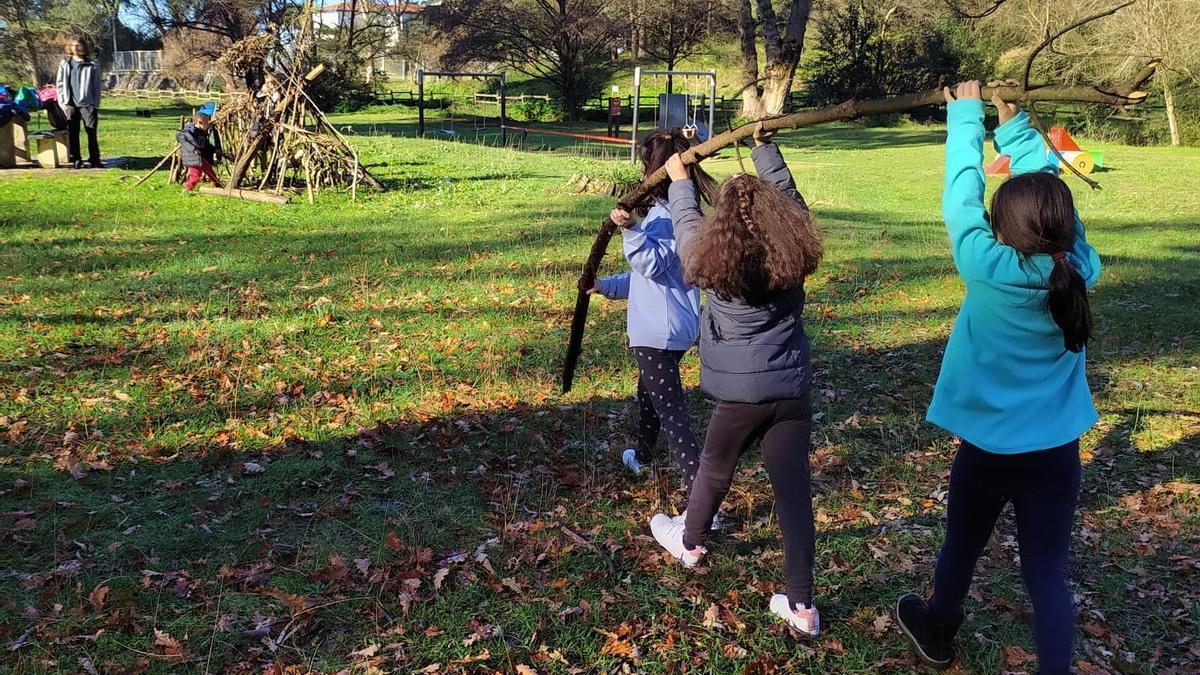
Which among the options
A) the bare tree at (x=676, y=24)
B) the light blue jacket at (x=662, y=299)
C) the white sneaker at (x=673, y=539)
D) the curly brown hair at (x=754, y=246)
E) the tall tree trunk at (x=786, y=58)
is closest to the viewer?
the curly brown hair at (x=754, y=246)

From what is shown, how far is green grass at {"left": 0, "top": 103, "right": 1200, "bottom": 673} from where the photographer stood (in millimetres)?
3424

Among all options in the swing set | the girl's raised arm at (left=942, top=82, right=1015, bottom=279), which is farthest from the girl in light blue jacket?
the swing set

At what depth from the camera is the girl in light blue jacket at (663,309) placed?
407 centimetres

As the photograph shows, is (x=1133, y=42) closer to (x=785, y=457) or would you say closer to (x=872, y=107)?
(x=872, y=107)

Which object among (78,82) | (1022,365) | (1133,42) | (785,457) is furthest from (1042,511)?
(1133,42)

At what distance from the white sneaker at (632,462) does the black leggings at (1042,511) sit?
7.20 feet

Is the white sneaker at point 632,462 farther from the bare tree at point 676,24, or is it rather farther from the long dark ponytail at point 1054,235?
the bare tree at point 676,24

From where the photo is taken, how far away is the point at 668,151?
166 inches

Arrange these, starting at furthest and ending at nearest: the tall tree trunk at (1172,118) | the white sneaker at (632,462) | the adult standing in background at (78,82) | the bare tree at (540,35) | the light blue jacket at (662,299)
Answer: the bare tree at (540,35) → the tall tree trunk at (1172,118) → the adult standing in background at (78,82) → the white sneaker at (632,462) → the light blue jacket at (662,299)

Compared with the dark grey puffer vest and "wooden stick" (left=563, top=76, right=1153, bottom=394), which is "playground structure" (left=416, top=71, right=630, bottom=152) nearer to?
"wooden stick" (left=563, top=76, right=1153, bottom=394)

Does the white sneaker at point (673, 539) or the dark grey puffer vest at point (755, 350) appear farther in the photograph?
the white sneaker at point (673, 539)

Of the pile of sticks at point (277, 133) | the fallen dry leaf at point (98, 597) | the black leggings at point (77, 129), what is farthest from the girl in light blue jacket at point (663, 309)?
the black leggings at point (77, 129)

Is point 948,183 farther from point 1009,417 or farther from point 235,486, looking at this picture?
point 235,486

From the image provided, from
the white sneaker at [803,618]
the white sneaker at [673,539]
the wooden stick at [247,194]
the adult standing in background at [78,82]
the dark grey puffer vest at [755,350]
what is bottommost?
the white sneaker at [803,618]
